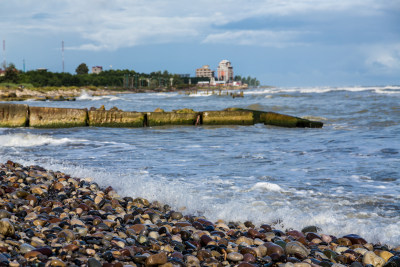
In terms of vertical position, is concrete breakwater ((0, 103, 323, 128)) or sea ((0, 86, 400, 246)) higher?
concrete breakwater ((0, 103, 323, 128))

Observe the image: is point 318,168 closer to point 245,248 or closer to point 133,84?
point 245,248

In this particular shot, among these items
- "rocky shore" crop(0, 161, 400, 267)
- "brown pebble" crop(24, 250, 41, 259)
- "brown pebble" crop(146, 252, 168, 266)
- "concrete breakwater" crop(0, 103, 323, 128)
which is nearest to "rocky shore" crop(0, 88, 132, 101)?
"concrete breakwater" crop(0, 103, 323, 128)

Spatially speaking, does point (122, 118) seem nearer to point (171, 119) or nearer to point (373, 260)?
point (171, 119)

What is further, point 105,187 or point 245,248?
point 105,187

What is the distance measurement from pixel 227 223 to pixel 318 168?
3.58 meters

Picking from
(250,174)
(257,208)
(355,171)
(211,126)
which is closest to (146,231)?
(257,208)

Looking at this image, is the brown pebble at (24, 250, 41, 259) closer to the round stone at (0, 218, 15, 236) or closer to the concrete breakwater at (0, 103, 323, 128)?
the round stone at (0, 218, 15, 236)

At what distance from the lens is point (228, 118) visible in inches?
651

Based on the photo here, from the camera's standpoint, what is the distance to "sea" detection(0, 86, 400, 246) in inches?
191

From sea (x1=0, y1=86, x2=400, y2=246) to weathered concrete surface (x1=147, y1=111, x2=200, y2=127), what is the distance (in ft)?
7.74

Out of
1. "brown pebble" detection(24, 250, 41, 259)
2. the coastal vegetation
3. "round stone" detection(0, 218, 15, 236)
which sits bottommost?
"brown pebble" detection(24, 250, 41, 259)

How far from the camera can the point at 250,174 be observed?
708cm

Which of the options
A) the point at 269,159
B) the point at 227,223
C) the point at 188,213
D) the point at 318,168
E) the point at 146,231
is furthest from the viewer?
the point at 269,159

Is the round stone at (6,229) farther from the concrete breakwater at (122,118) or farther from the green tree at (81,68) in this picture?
the green tree at (81,68)
